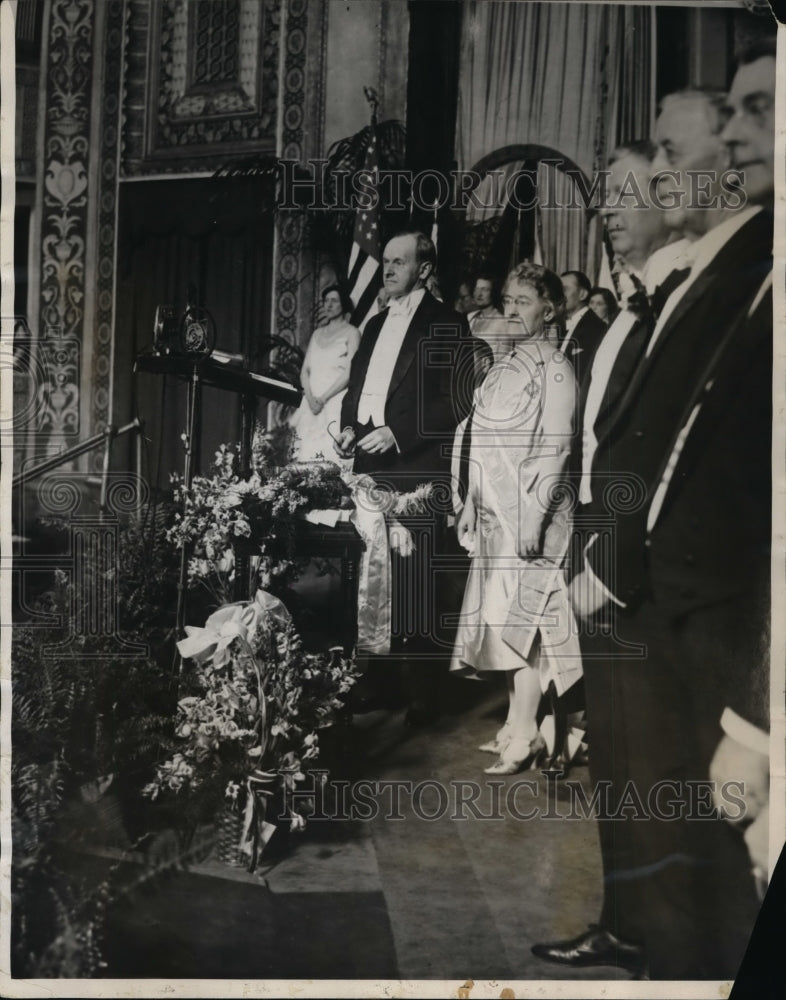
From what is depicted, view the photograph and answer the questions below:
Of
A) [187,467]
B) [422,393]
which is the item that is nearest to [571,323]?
[422,393]

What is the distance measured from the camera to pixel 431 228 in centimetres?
319

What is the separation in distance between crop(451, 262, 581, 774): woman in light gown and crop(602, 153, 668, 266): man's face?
252mm

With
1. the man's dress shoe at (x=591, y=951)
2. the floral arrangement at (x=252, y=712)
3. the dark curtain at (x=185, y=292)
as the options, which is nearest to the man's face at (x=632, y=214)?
the dark curtain at (x=185, y=292)

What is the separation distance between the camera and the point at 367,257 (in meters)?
3.21

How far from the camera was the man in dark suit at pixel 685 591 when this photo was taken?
313 centimetres

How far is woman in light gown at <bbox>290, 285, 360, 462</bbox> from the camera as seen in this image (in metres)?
3.19

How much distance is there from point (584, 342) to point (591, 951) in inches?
76.1

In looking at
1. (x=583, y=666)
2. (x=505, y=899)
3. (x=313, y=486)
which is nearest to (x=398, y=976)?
(x=505, y=899)

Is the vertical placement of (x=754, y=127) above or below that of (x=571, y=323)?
above

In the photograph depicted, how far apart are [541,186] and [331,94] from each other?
2.46 ft

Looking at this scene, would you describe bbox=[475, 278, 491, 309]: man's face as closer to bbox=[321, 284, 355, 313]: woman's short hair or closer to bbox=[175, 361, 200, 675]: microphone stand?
bbox=[321, 284, 355, 313]: woman's short hair

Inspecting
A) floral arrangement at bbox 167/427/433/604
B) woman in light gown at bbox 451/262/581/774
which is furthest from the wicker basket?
woman in light gown at bbox 451/262/581/774

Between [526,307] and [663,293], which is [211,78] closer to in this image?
[526,307]

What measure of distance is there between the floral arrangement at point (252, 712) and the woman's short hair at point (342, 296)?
974 mm
